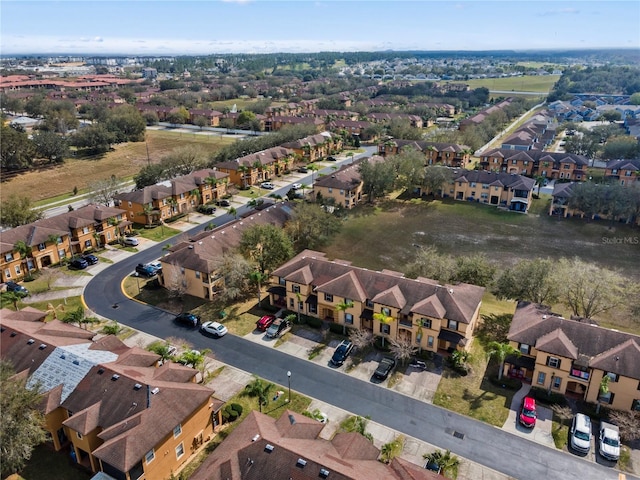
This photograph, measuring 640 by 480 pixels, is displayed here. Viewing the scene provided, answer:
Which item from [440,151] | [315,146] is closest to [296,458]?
[440,151]

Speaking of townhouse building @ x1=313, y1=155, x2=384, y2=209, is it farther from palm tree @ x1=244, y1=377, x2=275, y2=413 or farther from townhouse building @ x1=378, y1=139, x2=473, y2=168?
palm tree @ x1=244, y1=377, x2=275, y2=413

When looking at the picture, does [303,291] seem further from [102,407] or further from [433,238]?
[433,238]

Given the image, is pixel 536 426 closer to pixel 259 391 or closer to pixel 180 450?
pixel 259 391

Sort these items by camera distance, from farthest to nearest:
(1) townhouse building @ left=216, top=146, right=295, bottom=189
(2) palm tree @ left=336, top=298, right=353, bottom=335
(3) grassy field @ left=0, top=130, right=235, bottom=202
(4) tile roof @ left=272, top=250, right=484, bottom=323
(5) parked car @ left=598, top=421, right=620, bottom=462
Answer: (3) grassy field @ left=0, top=130, right=235, bottom=202
(1) townhouse building @ left=216, top=146, right=295, bottom=189
(2) palm tree @ left=336, top=298, right=353, bottom=335
(4) tile roof @ left=272, top=250, right=484, bottom=323
(5) parked car @ left=598, top=421, right=620, bottom=462

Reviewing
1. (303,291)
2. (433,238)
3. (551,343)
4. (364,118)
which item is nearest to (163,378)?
(303,291)

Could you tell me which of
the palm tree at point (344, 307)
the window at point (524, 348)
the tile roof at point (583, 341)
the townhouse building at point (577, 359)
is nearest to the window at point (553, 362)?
the townhouse building at point (577, 359)

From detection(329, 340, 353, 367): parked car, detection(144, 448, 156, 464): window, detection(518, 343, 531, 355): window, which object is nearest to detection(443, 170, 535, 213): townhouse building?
detection(518, 343, 531, 355): window
